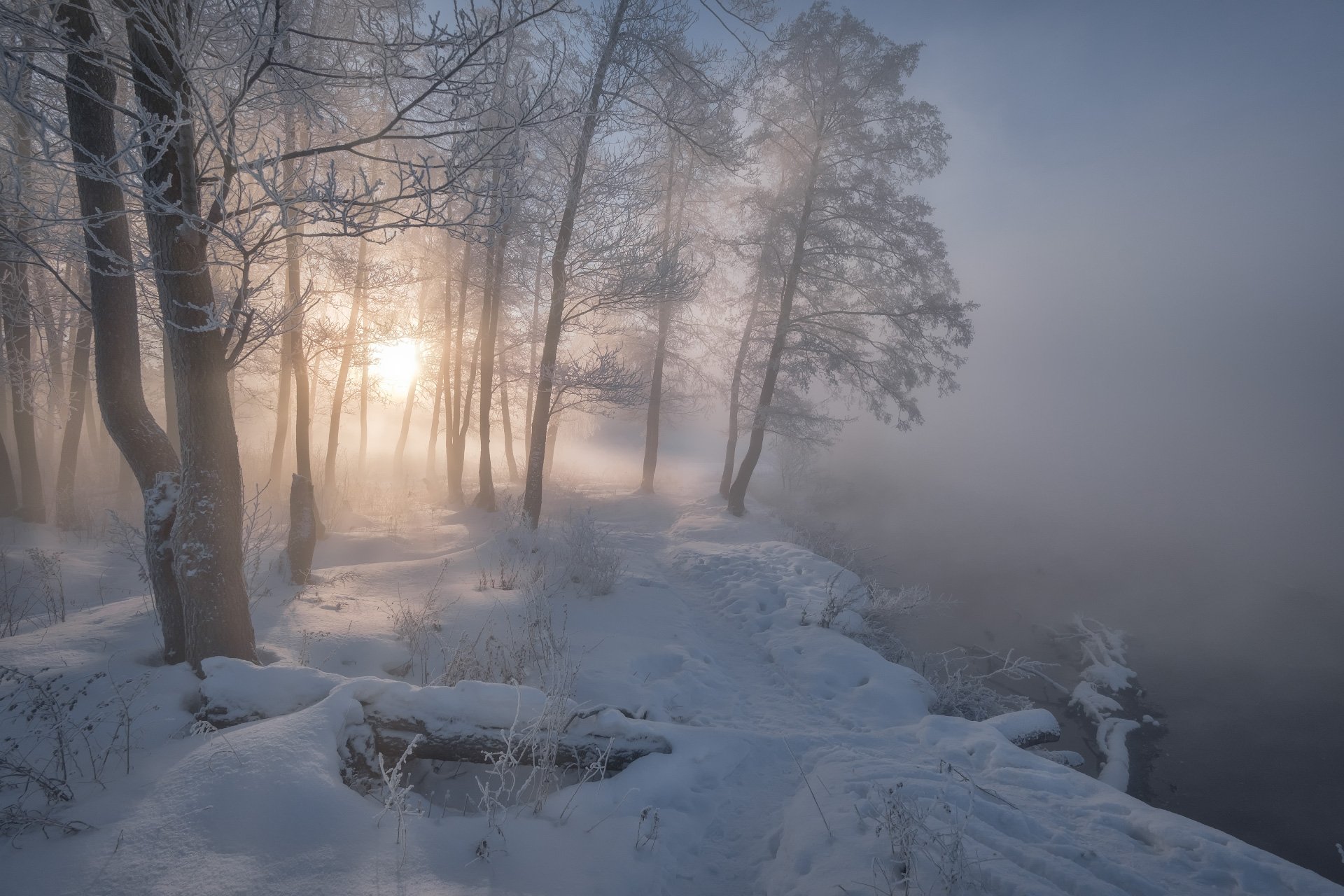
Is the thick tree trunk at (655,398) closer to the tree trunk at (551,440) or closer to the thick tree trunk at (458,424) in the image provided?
the tree trunk at (551,440)

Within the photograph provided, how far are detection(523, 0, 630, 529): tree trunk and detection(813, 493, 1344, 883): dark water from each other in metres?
6.86

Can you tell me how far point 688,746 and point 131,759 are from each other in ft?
9.40

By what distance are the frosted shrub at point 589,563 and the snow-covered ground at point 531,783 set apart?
1433mm

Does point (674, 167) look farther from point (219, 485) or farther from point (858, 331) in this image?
point (219, 485)

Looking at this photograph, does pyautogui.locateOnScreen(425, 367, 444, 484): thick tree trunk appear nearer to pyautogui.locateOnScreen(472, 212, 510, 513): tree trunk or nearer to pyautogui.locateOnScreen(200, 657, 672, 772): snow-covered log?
pyautogui.locateOnScreen(472, 212, 510, 513): tree trunk

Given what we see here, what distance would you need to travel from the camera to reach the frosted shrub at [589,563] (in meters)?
6.88

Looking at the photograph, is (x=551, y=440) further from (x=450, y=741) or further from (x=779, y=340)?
(x=450, y=741)

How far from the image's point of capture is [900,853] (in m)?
2.49

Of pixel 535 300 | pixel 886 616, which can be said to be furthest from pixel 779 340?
pixel 886 616

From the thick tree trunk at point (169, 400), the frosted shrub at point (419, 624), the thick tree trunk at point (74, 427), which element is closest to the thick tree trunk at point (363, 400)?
the thick tree trunk at point (169, 400)

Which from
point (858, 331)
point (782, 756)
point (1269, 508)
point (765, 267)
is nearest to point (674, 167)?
point (765, 267)

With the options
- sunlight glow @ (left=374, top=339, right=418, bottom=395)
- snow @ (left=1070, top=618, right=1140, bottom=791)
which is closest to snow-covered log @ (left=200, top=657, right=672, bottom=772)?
snow @ (left=1070, top=618, right=1140, bottom=791)

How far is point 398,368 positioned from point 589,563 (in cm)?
1391

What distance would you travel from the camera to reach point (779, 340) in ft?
41.1
